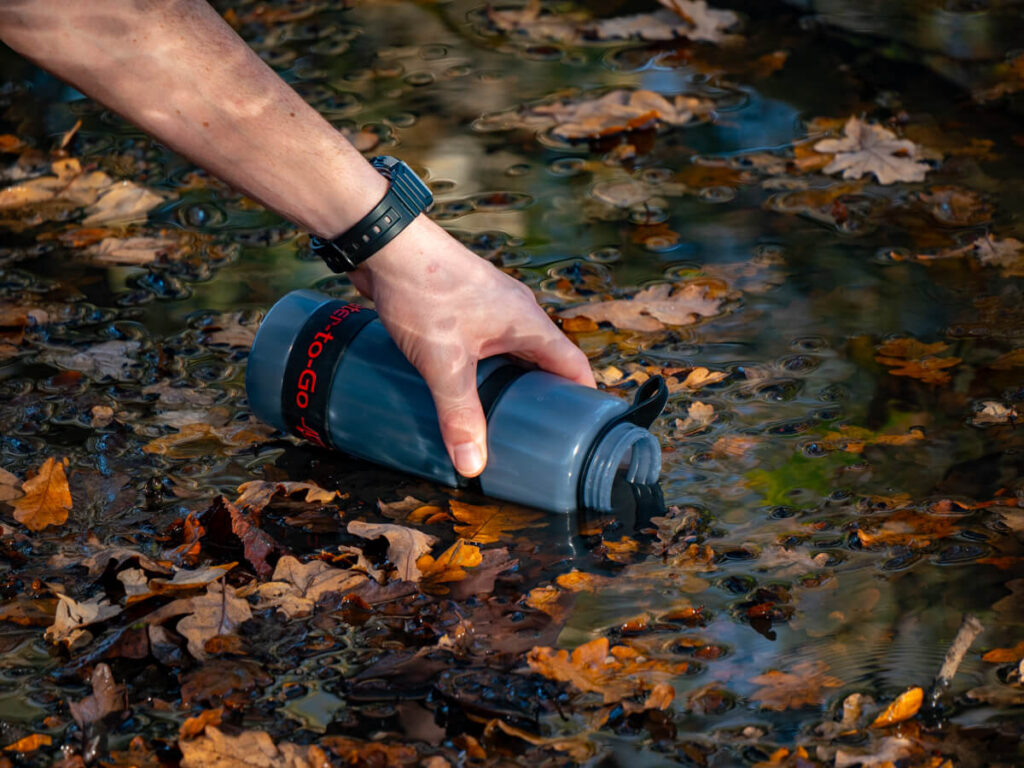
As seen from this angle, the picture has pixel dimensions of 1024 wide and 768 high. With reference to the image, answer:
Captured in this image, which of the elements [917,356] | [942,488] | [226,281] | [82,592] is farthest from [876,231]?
[82,592]

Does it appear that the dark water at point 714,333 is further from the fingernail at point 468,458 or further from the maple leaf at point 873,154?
the fingernail at point 468,458

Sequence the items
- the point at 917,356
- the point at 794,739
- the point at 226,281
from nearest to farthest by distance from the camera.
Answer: the point at 794,739
the point at 917,356
the point at 226,281

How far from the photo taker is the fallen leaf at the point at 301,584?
2.51 metres

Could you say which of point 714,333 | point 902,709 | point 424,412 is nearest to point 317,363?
point 424,412

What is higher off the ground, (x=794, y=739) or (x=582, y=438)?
(x=582, y=438)

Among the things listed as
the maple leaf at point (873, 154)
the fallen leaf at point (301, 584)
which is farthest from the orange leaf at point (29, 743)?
the maple leaf at point (873, 154)

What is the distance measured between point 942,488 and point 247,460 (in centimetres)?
169

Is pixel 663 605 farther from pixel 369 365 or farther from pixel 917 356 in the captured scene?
pixel 917 356

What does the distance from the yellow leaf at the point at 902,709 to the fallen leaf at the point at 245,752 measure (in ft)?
3.18

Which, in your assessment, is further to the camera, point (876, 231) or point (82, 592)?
point (876, 231)

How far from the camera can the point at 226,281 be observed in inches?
155

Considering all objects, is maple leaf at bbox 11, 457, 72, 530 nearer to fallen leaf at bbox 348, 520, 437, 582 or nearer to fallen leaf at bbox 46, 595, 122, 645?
fallen leaf at bbox 46, 595, 122, 645

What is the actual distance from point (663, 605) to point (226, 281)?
6.77 ft

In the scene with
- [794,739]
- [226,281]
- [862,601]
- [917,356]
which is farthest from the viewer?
[226,281]
